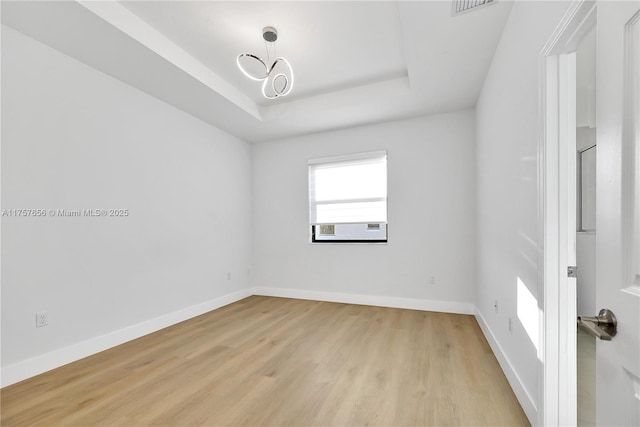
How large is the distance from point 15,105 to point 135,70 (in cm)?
94

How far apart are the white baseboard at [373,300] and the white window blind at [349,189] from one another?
112 cm

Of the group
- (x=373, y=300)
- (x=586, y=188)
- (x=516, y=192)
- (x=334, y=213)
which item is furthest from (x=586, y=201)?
(x=334, y=213)

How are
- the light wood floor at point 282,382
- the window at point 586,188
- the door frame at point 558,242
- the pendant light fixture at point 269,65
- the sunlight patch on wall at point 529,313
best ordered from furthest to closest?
1. the window at point 586,188
2. the pendant light fixture at point 269,65
3. the light wood floor at point 282,382
4. the sunlight patch on wall at point 529,313
5. the door frame at point 558,242

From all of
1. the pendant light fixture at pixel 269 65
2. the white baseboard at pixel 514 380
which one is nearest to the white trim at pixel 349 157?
the pendant light fixture at pixel 269 65

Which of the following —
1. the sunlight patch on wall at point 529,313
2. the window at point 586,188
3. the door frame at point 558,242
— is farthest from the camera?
the window at point 586,188

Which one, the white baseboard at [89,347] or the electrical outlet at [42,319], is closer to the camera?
the white baseboard at [89,347]

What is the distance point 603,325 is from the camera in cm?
68

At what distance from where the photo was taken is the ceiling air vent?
1.86m

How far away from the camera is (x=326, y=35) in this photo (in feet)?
8.02

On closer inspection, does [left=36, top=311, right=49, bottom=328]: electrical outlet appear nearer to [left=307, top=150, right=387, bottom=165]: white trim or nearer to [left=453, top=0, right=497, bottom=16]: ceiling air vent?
[left=307, top=150, right=387, bottom=165]: white trim

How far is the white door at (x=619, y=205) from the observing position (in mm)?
592

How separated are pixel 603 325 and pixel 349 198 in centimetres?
355

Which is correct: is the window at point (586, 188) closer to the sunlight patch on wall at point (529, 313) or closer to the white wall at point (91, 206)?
the sunlight patch on wall at point (529, 313)

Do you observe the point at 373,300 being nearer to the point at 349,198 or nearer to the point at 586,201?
the point at 349,198
